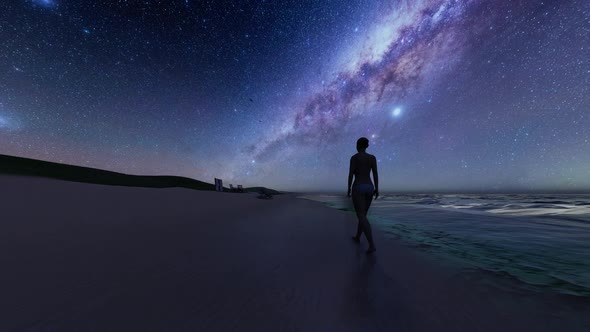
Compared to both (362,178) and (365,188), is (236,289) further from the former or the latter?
(362,178)

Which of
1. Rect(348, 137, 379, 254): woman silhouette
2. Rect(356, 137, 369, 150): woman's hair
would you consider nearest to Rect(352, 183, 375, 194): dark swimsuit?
Rect(348, 137, 379, 254): woman silhouette

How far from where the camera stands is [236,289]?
230 centimetres

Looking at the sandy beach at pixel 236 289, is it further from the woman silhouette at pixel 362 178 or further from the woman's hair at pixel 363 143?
the woman's hair at pixel 363 143

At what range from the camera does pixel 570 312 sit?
204 centimetres

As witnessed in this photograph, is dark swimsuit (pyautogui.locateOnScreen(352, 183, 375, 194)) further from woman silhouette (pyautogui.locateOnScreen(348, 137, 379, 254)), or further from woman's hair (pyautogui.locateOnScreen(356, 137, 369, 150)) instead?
woman's hair (pyautogui.locateOnScreen(356, 137, 369, 150))

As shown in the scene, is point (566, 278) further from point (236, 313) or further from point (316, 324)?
point (236, 313)

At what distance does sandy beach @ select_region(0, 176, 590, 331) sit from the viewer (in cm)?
173

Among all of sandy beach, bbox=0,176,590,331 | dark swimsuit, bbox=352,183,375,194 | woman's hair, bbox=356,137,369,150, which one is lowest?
sandy beach, bbox=0,176,590,331

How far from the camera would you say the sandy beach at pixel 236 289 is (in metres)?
1.73

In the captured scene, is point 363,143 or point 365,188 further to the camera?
point 363,143

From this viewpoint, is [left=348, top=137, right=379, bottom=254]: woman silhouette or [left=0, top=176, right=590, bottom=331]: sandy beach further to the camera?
[left=348, top=137, right=379, bottom=254]: woman silhouette

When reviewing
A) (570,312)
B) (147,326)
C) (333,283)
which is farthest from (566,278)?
(147,326)

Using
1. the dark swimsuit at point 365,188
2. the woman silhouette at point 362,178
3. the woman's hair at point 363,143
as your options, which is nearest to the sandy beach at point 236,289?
the woman silhouette at point 362,178

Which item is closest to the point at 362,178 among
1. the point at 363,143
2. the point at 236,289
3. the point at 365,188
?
the point at 365,188
